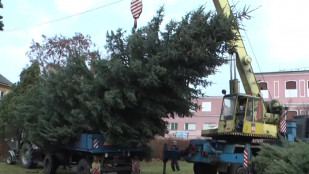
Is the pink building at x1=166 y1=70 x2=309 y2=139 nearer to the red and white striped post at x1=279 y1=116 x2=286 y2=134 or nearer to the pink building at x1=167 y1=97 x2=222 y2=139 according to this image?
the pink building at x1=167 y1=97 x2=222 y2=139

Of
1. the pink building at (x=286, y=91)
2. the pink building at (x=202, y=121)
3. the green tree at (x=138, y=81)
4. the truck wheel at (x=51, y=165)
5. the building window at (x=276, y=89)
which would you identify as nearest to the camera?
the green tree at (x=138, y=81)

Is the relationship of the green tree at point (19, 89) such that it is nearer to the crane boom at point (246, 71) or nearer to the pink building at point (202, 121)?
the crane boom at point (246, 71)

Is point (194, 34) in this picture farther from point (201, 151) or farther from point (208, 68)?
point (201, 151)

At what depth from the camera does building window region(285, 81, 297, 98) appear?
54219 mm

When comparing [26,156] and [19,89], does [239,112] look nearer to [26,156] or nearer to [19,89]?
[26,156]

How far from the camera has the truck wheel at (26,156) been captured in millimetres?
22086

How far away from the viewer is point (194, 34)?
1461 cm

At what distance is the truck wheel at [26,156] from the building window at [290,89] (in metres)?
39.3

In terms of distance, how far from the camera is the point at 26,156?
2294cm

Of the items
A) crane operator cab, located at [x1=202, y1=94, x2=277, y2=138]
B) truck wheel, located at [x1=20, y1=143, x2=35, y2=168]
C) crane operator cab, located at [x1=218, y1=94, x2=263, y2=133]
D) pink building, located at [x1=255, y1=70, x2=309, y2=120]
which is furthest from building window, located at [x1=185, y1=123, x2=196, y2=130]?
crane operator cab, located at [x1=218, y1=94, x2=263, y2=133]

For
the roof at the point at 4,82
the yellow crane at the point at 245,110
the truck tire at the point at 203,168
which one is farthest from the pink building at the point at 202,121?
the yellow crane at the point at 245,110

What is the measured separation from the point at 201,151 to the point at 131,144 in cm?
316

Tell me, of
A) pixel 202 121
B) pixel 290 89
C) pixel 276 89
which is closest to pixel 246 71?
pixel 290 89

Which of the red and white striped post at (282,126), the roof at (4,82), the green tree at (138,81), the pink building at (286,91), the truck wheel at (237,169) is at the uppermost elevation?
the roof at (4,82)
